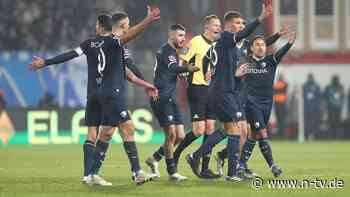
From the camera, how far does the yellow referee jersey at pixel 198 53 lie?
19273 millimetres

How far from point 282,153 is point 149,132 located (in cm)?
702

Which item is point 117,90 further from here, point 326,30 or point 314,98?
point 326,30

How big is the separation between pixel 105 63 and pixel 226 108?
2090 millimetres

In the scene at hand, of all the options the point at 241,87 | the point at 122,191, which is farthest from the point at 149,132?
the point at 122,191

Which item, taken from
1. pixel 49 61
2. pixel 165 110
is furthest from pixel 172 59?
pixel 49 61

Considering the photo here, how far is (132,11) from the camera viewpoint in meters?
45.2

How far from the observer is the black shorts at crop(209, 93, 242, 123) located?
58.2ft

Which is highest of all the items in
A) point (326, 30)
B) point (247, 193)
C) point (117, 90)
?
point (326, 30)

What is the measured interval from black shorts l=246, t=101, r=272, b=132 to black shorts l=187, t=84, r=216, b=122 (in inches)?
24.2

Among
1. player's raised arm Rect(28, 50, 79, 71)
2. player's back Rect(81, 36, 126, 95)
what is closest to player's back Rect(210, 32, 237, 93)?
player's back Rect(81, 36, 126, 95)

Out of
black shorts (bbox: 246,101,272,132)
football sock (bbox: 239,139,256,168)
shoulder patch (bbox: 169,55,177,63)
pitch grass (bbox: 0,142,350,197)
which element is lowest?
pitch grass (bbox: 0,142,350,197)

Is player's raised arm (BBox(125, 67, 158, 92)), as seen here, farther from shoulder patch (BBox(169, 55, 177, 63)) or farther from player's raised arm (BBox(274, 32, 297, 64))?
player's raised arm (BBox(274, 32, 297, 64))

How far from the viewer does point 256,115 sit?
1891 centimetres

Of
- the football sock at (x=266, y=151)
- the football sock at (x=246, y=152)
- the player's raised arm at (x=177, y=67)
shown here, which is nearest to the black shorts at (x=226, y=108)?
the player's raised arm at (x=177, y=67)
